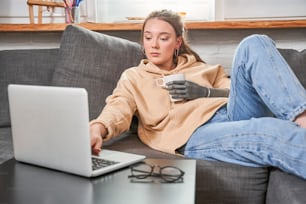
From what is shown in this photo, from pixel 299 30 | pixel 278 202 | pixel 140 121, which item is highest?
pixel 299 30

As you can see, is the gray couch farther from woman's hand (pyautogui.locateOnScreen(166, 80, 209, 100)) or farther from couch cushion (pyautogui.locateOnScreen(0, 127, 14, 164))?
woman's hand (pyautogui.locateOnScreen(166, 80, 209, 100))

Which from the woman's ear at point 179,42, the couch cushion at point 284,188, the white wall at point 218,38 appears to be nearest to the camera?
the couch cushion at point 284,188

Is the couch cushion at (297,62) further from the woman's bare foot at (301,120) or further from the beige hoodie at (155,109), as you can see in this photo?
the woman's bare foot at (301,120)

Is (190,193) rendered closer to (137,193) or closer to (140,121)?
(137,193)

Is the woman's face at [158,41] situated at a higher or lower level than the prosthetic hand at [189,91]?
higher

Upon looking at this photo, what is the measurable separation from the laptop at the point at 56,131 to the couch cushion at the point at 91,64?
70 cm

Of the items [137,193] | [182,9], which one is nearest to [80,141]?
[137,193]

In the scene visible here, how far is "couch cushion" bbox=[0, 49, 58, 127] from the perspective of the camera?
78.7 inches

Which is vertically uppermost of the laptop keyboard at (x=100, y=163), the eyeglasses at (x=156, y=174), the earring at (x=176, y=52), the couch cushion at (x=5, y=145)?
the earring at (x=176, y=52)

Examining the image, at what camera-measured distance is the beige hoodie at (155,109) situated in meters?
1.55

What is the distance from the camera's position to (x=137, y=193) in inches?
36.7

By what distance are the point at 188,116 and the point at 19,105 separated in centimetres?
68

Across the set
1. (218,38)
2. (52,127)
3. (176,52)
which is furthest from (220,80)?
(52,127)

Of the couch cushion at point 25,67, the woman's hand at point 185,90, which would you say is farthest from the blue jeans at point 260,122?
the couch cushion at point 25,67
